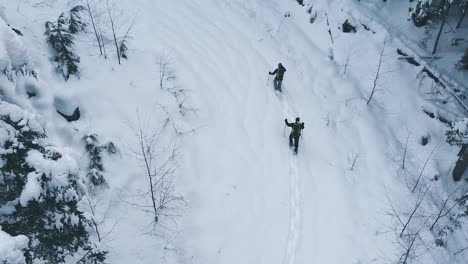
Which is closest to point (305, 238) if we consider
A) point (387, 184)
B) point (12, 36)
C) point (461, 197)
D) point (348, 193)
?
point (348, 193)

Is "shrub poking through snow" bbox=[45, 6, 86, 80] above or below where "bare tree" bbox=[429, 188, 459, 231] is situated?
above

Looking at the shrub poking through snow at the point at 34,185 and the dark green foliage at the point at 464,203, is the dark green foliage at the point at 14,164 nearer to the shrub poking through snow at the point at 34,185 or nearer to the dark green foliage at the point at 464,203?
the shrub poking through snow at the point at 34,185

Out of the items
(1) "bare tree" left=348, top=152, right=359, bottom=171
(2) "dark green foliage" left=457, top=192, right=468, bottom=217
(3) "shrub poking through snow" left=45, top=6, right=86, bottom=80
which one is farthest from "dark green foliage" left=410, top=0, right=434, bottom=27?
(3) "shrub poking through snow" left=45, top=6, right=86, bottom=80

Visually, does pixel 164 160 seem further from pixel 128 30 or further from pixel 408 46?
pixel 408 46

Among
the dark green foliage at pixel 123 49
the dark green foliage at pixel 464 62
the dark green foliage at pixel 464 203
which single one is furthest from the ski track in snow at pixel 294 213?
the dark green foliage at pixel 464 62

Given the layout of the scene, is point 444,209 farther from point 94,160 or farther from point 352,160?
point 94,160

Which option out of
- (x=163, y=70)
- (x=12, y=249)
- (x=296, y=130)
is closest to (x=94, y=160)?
(x=163, y=70)

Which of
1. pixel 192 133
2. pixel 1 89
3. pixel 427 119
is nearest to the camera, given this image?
pixel 1 89

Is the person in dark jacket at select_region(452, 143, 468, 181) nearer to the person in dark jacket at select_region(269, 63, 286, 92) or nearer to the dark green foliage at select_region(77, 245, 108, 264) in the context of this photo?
the person in dark jacket at select_region(269, 63, 286, 92)
